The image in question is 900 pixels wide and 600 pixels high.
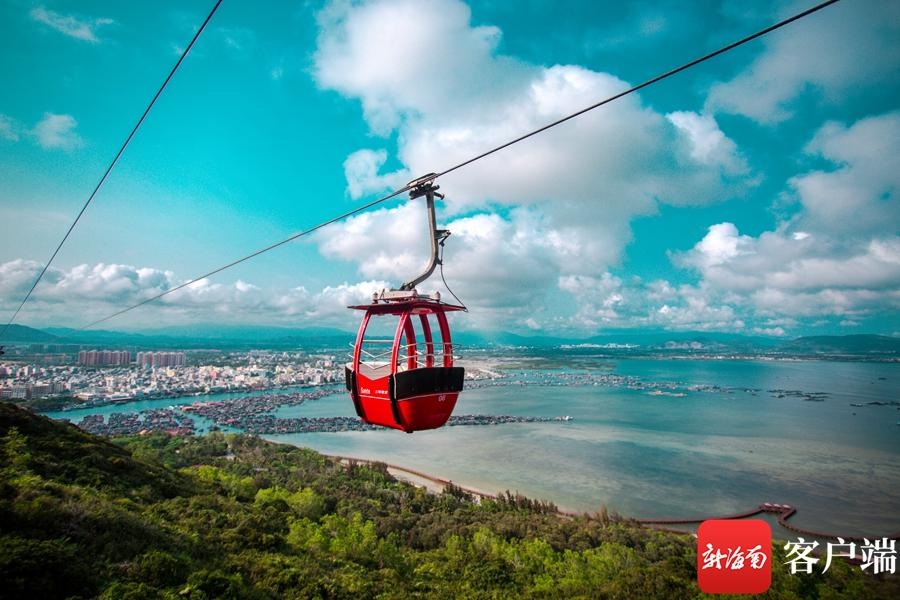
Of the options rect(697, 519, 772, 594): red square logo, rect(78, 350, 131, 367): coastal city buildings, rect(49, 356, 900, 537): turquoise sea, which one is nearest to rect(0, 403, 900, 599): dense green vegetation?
rect(697, 519, 772, 594): red square logo

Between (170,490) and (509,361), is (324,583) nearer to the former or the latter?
(170,490)

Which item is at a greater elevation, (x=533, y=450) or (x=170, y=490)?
(x=170, y=490)

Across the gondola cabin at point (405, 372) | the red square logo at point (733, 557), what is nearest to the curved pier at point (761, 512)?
the red square logo at point (733, 557)

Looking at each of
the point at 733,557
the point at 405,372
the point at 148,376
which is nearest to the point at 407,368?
the point at 405,372

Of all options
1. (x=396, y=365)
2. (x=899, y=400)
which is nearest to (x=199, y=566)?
(x=396, y=365)

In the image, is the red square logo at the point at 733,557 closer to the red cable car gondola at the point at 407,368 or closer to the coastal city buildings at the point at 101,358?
the red cable car gondola at the point at 407,368

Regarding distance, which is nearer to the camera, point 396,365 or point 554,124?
point 554,124

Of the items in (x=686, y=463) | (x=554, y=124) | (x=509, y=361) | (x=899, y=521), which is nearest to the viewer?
(x=554, y=124)

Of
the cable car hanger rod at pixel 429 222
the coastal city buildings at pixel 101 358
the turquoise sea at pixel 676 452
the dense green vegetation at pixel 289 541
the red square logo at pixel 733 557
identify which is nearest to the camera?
the cable car hanger rod at pixel 429 222
